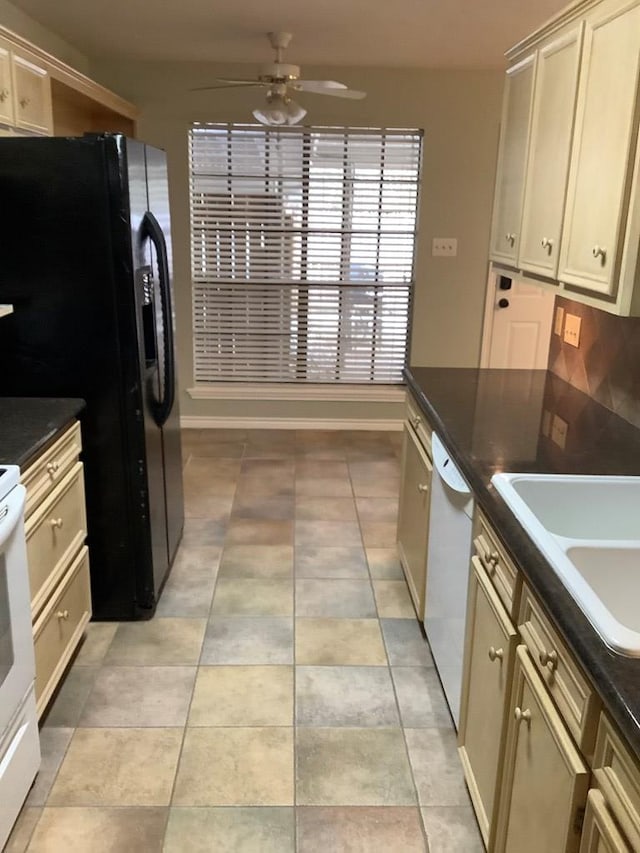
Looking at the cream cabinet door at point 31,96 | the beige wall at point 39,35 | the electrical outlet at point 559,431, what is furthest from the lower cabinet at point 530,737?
the beige wall at point 39,35

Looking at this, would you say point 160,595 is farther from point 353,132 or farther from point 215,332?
point 353,132

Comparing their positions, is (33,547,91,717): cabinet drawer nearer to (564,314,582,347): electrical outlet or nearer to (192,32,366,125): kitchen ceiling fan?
(564,314,582,347): electrical outlet

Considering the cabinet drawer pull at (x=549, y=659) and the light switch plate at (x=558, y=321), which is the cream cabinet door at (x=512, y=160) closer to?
the light switch plate at (x=558, y=321)

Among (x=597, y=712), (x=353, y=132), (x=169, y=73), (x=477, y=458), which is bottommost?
A: (x=597, y=712)

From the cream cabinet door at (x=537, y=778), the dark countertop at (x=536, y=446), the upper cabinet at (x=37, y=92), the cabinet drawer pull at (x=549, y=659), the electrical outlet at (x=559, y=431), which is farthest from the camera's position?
the upper cabinet at (x=37, y=92)

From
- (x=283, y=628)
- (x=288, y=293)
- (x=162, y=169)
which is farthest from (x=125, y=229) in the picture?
(x=288, y=293)

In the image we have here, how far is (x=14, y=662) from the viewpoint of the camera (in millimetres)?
1825

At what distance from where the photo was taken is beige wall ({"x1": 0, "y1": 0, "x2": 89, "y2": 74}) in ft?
11.4

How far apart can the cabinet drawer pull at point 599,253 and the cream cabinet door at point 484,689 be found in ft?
2.89

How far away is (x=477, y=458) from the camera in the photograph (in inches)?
80.4

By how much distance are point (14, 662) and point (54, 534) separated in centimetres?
54

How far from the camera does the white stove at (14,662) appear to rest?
5.76 ft

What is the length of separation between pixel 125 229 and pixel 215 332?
2826 mm

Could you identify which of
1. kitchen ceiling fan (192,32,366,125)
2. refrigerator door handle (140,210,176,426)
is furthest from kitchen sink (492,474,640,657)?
kitchen ceiling fan (192,32,366,125)
